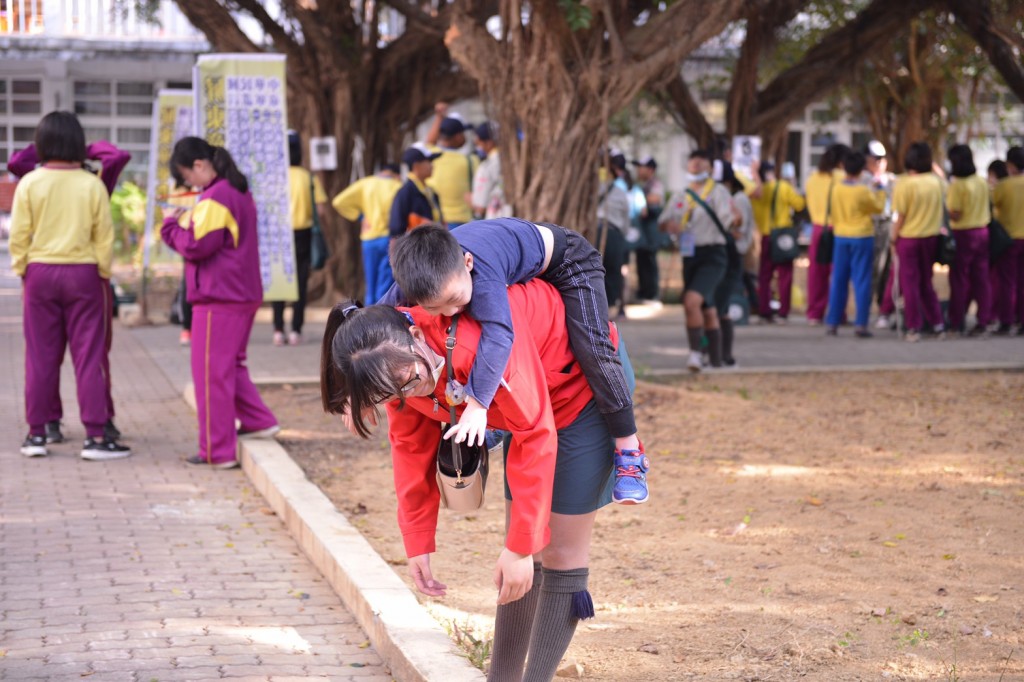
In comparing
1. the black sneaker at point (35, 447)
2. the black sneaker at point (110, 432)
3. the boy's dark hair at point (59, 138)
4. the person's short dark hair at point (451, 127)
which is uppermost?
the person's short dark hair at point (451, 127)

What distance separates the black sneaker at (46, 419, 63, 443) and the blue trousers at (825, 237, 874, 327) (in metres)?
8.53

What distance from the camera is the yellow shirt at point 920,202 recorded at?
12.5m

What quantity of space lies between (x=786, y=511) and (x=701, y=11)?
3.97 metres

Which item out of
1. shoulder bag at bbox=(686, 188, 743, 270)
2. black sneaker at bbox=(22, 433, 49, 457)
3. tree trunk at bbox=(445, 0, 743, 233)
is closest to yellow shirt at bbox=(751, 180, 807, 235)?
shoulder bag at bbox=(686, 188, 743, 270)

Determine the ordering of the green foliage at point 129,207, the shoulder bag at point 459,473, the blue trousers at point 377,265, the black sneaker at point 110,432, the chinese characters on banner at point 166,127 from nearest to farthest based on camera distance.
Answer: the shoulder bag at point 459,473
the black sneaker at point 110,432
the blue trousers at point 377,265
the chinese characters on banner at point 166,127
the green foliage at point 129,207

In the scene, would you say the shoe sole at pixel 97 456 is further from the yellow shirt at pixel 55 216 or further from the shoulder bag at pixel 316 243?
the shoulder bag at pixel 316 243

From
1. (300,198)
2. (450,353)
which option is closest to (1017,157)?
(300,198)

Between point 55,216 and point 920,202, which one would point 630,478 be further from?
point 920,202

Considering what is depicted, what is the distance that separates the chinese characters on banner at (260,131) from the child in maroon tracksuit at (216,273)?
2.72 metres

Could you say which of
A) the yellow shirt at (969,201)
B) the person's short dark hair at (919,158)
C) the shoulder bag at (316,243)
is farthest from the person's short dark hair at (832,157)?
the shoulder bag at (316,243)

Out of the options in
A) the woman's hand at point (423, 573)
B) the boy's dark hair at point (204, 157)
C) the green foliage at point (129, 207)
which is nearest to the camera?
the woman's hand at point (423, 573)

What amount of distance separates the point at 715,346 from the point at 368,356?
25.2 feet

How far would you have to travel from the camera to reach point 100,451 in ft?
24.9

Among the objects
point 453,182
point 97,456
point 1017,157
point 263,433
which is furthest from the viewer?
point 1017,157
